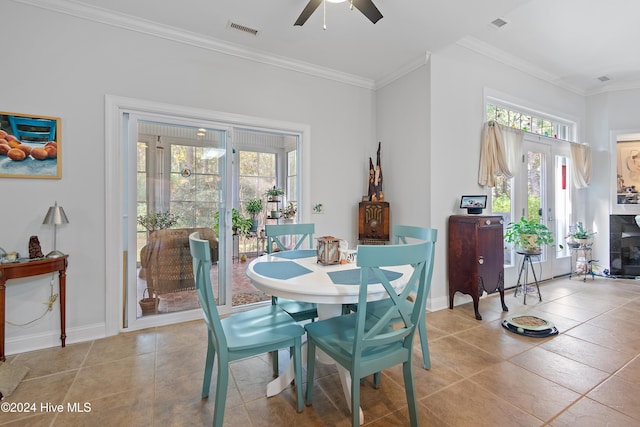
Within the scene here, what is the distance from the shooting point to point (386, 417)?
1.63 metres

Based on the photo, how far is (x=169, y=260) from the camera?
3.05 meters

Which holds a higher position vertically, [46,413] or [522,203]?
[522,203]

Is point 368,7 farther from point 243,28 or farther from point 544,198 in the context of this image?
point 544,198

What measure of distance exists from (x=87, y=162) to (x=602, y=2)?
4.98 metres

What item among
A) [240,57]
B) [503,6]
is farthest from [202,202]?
[503,6]

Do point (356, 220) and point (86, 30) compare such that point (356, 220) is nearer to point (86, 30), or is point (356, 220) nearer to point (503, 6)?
point (503, 6)

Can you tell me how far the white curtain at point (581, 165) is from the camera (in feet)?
15.5

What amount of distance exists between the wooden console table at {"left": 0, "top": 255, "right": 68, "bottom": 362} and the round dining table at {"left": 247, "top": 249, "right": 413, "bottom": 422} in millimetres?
1664

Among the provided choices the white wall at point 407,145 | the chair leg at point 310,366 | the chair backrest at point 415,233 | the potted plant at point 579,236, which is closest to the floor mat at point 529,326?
the white wall at point 407,145

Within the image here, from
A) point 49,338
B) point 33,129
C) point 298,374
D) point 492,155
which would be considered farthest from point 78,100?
point 492,155

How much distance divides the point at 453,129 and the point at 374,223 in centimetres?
145

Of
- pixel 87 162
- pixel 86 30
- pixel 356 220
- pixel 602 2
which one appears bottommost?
pixel 356 220

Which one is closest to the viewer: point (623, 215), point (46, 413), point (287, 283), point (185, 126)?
point (287, 283)

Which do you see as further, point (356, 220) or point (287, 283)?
point (356, 220)
